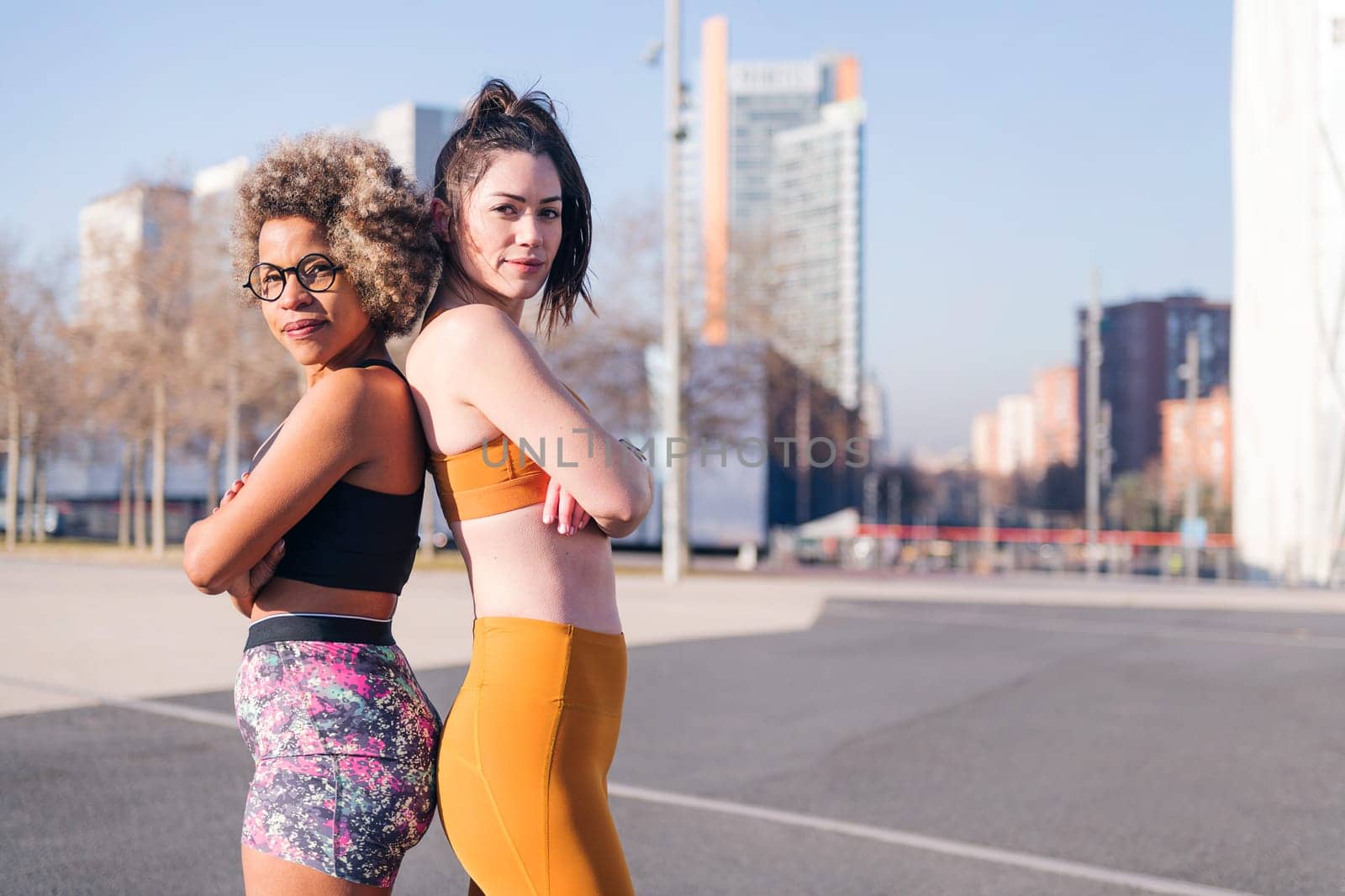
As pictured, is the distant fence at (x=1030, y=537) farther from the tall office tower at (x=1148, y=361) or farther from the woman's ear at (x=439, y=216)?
the tall office tower at (x=1148, y=361)

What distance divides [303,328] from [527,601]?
0.56 meters

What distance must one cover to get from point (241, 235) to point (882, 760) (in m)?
5.32

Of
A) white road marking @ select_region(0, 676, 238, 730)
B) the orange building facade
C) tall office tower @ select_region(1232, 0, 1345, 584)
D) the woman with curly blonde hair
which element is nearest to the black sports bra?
the woman with curly blonde hair

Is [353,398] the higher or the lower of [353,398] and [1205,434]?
the lower

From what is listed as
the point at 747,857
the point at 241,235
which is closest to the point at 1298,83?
the point at 747,857

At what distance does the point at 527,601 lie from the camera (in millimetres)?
1714

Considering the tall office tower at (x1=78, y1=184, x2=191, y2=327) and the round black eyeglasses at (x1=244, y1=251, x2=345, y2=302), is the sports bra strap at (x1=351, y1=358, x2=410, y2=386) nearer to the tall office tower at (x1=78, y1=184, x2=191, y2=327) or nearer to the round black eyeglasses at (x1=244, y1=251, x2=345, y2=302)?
the round black eyeglasses at (x1=244, y1=251, x2=345, y2=302)

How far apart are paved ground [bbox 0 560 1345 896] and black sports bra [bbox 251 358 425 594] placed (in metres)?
2.73

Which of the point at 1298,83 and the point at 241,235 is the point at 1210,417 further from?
the point at 241,235

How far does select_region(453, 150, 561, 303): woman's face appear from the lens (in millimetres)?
1864

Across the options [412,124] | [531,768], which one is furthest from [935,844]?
[412,124]

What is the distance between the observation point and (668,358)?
71.7ft

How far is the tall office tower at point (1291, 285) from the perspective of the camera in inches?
1143

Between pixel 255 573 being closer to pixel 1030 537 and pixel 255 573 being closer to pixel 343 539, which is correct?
pixel 343 539
